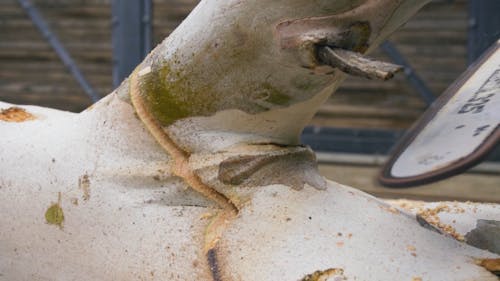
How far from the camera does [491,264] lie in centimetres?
116

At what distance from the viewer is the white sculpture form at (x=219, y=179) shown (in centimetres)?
109

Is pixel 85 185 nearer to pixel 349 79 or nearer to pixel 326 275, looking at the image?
pixel 326 275

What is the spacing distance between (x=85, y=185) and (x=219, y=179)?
18 centimetres

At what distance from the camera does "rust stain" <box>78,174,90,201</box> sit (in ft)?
4.03

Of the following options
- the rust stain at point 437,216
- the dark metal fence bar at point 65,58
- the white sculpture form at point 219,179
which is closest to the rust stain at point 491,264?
the white sculpture form at point 219,179

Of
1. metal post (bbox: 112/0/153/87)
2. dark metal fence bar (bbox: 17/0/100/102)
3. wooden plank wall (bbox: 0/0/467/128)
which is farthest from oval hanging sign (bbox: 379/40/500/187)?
wooden plank wall (bbox: 0/0/467/128)

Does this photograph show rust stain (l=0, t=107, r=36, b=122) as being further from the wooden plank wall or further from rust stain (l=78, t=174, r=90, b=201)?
the wooden plank wall

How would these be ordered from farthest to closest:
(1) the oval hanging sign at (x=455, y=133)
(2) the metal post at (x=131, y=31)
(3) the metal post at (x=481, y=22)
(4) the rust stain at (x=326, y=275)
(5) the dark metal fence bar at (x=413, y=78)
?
1. (5) the dark metal fence bar at (x=413, y=78)
2. (2) the metal post at (x=131, y=31)
3. (3) the metal post at (x=481, y=22)
4. (1) the oval hanging sign at (x=455, y=133)
5. (4) the rust stain at (x=326, y=275)

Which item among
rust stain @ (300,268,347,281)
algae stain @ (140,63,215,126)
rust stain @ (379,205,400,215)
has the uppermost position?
algae stain @ (140,63,215,126)

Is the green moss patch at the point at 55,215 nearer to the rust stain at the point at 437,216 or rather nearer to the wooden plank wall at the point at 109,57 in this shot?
the rust stain at the point at 437,216

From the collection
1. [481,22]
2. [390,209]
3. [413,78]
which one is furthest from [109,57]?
[390,209]

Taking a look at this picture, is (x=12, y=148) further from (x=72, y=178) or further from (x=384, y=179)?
(x=384, y=179)

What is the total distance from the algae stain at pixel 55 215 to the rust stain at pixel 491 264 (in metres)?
0.54

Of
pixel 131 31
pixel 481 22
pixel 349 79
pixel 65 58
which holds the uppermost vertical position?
pixel 481 22
